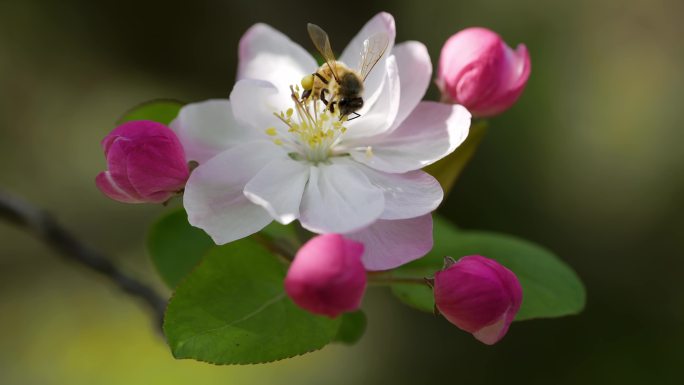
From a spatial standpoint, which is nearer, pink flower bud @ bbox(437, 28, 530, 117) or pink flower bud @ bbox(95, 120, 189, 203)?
pink flower bud @ bbox(95, 120, 189, 203)

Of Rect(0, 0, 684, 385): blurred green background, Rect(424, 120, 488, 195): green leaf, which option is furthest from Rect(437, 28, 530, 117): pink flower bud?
Rect(0, 0, 684, 385): blurred green background

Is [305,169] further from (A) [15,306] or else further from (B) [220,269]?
(A) [15,306]

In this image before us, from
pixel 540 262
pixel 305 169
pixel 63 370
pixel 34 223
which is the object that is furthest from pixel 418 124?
pixel 63 370

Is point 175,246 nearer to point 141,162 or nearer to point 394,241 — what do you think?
point 141,162

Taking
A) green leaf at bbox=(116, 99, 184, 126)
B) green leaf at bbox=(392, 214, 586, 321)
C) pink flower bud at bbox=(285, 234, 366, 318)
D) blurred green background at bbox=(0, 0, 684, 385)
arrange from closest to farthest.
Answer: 1. pink flower bud at bbox=(285, 234, 366, 318)
2. green leaf at bbox=(392, 214, 586, 321)
3. green leaf at bbox=(116, 99, 184, 126)
4. blurred green background at bbox=(0, 0, 684, 385)

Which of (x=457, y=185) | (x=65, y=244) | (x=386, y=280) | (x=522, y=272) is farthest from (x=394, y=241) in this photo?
(x=457, y=185)

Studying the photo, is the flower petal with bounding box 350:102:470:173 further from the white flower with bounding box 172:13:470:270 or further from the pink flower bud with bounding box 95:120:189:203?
the pink flower bud with bounding box 95:120:189:203
